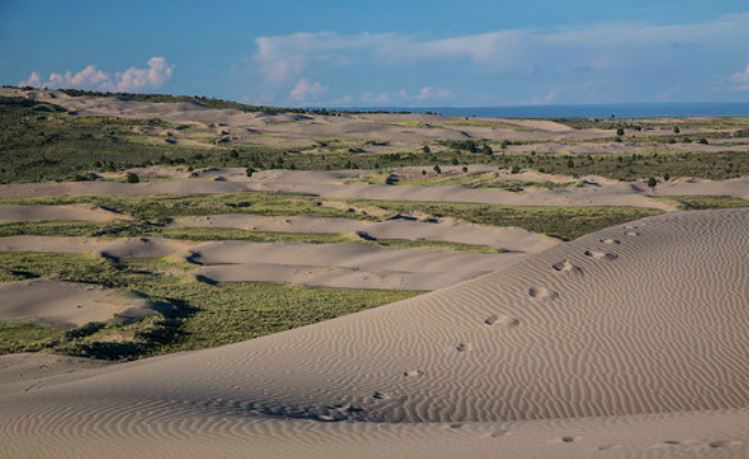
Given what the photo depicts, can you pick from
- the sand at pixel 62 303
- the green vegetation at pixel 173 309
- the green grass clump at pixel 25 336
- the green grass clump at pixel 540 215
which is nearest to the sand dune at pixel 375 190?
the green grass clump at pixel 540 215

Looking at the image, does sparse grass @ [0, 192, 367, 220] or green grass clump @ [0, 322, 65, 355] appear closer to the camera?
green grass clump @ [0, 322, 65, 355]

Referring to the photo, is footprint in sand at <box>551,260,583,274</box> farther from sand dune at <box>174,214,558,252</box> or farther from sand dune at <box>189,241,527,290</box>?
sand dune at <box>174,214,558,252</box>

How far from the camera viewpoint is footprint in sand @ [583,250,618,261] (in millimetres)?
17453

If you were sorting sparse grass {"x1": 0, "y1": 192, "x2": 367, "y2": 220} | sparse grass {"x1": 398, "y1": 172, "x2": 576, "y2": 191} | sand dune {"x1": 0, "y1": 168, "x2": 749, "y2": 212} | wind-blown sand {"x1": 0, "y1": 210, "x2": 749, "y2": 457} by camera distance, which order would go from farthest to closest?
sparse grass {"x1": 398, "y1": 172, "x2": 576, "y2": 191} < sand dune {"x1": 0, "y1": 168, "x2": 749, "y2": 212} < sparse grass {"x1": 0, "y1": 192, "x2": 367, "y2": 220} < wind-blown sand {"x1": 0, "y1": 210, "x2": 749, "y2": 457}

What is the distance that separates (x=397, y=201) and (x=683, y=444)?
A: 35026 millimetres

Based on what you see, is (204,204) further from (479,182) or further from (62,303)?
(62,303)

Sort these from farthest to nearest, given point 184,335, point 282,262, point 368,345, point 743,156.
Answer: point 743,156
point 282,262
point 184,335
point 368,345

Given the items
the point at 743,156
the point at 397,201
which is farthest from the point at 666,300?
the point at 743,156

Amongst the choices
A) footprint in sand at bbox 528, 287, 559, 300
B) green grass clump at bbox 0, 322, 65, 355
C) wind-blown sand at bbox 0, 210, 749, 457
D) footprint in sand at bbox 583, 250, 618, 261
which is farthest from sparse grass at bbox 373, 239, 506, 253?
green grass clump at bbox 0, 322, 65, 355

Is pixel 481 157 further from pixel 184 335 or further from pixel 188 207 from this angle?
pixel 184 335

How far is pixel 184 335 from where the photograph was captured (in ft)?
62.0

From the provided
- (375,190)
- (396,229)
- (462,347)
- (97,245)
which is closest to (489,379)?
(462,347)

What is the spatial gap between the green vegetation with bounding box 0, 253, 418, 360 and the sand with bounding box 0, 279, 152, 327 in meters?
0.61

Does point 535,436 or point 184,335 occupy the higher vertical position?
point 535,436
